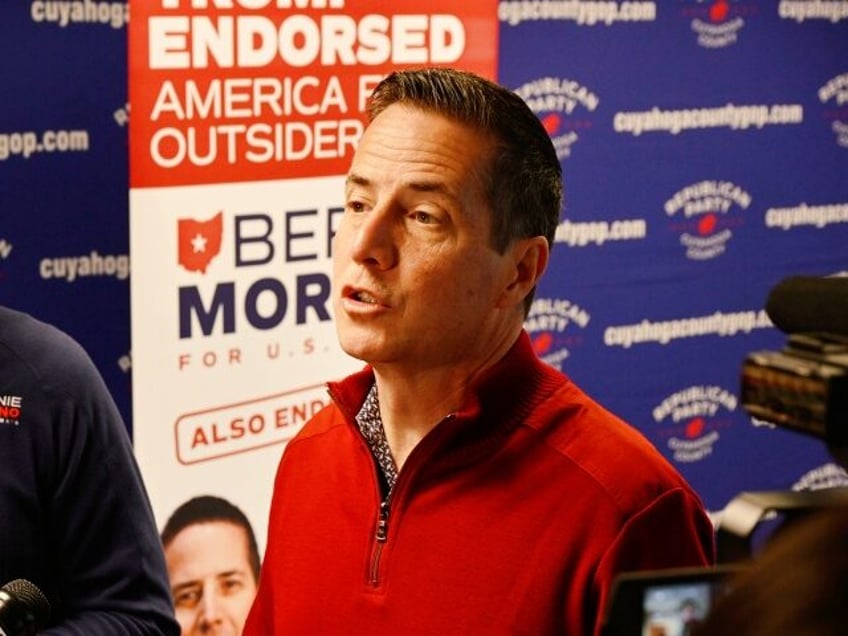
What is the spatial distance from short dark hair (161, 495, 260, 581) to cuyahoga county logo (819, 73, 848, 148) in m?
2.33

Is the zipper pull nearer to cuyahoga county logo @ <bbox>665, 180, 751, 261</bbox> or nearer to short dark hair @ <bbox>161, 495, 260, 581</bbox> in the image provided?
short dark hair @ <bbox>161, 495, 260, 581</bbox>

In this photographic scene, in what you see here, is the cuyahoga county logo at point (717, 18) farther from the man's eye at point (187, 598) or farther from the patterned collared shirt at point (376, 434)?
the patterned collared shirt at point (376, 434)

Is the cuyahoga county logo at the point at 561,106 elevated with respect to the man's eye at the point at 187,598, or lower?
elevated

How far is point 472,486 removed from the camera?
1.74 meters

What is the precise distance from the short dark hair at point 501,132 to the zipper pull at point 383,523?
333 millimetres

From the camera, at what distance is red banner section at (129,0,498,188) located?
3.19 m

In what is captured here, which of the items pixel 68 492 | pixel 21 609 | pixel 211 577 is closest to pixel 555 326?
pixel 211 577

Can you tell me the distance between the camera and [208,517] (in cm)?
338

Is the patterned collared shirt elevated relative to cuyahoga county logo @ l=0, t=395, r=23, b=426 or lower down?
elevated

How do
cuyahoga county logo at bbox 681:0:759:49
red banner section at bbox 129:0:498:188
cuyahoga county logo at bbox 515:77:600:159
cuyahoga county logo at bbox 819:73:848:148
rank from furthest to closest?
cuyahoga county logo at bbox 819:73:848:148
cuyahoga county logo at bbox 681:0:759:49
cuyahoga county logo at bbox 515:77:600:159
red banner section at bbox 129:0:498:188

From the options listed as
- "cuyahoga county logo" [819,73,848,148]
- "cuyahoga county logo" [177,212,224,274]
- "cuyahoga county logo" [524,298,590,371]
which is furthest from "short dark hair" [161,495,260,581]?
"cuyahoga county logo" [819,73,848,148]

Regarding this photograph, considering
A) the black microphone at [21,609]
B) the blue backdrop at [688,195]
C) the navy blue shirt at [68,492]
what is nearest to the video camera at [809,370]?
the black microphone at [21,609]

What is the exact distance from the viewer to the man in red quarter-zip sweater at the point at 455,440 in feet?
5.44

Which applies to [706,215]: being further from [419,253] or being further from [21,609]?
[21,609]
